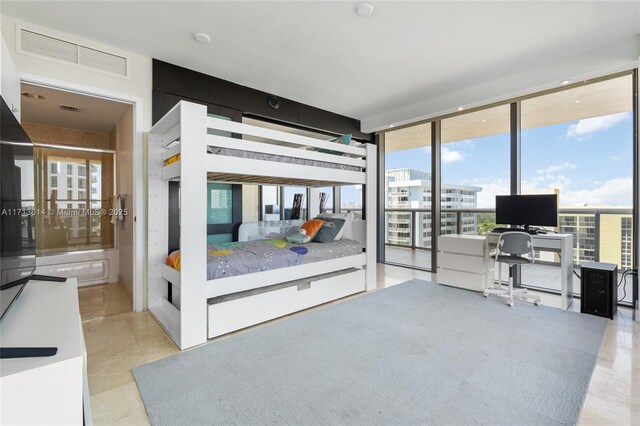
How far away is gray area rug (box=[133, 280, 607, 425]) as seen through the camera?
1.47 meters

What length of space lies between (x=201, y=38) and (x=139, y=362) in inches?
105

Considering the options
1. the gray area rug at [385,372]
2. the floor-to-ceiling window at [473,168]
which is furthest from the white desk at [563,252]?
the floor-to-ceiling window at [473,168]

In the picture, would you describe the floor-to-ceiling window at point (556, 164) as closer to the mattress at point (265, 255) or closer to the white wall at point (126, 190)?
the mattress at point (265, 255)

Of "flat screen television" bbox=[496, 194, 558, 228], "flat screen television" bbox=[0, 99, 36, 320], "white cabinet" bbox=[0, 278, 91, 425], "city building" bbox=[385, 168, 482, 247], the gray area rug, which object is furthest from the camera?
"city building" bbox=[385, 168, 482, 247]

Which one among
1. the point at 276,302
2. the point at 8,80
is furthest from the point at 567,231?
the point at 8,80

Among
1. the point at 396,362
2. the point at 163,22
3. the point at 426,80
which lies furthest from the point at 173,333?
the point at 426,80

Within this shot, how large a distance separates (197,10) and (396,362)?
→ 2965 mm

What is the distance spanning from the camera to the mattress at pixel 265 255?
2.42 m

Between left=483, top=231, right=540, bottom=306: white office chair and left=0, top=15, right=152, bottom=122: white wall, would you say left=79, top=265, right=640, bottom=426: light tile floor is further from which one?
left=0, top=15, right=152, bottom=122: white wall

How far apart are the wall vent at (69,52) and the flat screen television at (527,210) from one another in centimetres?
439

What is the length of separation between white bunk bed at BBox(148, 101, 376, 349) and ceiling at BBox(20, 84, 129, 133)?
1.04 metres

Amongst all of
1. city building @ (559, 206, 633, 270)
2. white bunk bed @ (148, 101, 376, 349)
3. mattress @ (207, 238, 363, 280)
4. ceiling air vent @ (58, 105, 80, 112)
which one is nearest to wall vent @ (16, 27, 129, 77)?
white bunk bed @ (148, 101, 376, 349)

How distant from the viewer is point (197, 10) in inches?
90.0

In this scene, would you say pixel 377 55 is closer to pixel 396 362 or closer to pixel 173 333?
pixel 396 362
